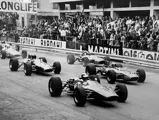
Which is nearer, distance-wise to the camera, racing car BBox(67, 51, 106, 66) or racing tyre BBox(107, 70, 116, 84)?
racing tyre BBox(107, 70, 116, 84)

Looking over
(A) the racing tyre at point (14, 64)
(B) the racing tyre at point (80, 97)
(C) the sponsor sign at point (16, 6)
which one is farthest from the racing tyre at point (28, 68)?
(C) the sponsor sign at point (16, 6)

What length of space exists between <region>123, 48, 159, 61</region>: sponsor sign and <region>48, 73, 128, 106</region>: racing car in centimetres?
908

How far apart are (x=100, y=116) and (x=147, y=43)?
41.3 ft

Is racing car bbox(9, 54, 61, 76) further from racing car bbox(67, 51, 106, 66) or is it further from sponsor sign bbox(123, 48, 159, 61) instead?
sponsor sign bbox(123, 48, 159, 61)

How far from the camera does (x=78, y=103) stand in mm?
9898

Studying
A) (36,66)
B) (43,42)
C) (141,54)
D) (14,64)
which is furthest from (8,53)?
(141,54)

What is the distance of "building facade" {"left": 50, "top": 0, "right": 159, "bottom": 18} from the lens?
2808 centimetres

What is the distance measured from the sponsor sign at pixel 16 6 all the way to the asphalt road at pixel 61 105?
1358cm

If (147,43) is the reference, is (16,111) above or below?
below

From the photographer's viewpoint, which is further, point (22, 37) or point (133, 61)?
point (22, 37)

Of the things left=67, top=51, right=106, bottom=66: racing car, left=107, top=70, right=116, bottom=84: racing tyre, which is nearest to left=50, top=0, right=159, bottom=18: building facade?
left=67, top=51, right=106, bottom=66: racing car

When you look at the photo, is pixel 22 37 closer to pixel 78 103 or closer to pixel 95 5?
pixel 95 5

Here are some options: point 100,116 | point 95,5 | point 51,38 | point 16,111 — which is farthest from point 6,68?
point 95,5

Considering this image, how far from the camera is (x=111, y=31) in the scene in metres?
23.6
